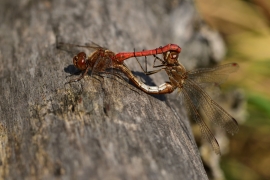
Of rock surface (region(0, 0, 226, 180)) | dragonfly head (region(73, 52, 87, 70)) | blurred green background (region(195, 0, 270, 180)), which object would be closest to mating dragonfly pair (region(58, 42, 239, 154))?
dragonfly head (region(73, 52, 87, 70))

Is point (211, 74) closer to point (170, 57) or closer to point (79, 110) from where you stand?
point (170, 57)

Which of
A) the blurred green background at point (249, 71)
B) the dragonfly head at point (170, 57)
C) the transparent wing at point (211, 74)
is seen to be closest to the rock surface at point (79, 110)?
the dragonfly head at point (170, 57)

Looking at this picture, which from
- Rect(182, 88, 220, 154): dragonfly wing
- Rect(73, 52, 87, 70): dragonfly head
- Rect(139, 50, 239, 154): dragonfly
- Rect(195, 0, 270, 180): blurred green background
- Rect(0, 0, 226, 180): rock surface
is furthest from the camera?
Rect(195, 0, 270, 180): blurred green background

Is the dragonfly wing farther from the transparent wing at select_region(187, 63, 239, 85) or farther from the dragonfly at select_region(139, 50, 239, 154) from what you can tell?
the transparent wing at select_region(187, 63, 239, 85)

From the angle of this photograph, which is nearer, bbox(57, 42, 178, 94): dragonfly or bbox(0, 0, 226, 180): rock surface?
bbox(0, 0, 226, 180): rock surface

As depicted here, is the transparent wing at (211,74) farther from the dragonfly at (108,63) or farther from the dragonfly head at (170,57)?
the dragonfly at (108,63)

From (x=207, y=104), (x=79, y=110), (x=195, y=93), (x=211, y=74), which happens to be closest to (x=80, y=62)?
(x=79, y=110)
